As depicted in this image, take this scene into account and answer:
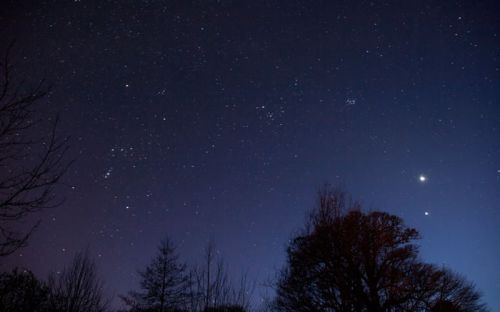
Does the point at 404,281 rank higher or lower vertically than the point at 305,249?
lower

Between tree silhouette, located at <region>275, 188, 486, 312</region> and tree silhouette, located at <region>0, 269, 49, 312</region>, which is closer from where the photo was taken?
tree silhouette, located at <region>0, 269, 49, 312</region>

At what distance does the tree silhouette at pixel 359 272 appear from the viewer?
45.5 ft

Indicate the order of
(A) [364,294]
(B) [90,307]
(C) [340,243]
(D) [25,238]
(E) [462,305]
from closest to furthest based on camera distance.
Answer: (D) [25,238]
(B) [90,307]
(A) [364,294]
(C) [340,243]
(E) [462,305]

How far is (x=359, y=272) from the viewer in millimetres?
14266

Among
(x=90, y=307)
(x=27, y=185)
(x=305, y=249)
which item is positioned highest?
(x=305, y=249)

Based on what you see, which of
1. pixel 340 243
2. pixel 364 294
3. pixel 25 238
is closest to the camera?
pixel 25 238

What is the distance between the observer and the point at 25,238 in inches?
158

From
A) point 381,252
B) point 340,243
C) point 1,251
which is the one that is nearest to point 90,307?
point 1,251

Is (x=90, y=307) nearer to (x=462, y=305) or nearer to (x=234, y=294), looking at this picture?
(x=234, y=294)

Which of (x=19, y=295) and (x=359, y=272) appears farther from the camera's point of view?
(x=359, y=272)

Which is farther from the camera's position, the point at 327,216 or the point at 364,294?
the point at 327,216

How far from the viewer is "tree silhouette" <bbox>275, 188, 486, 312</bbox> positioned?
546 inches

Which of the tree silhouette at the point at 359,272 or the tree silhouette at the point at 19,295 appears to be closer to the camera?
the tree silhouette at the point at 19,295

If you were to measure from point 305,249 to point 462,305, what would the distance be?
822 cm
